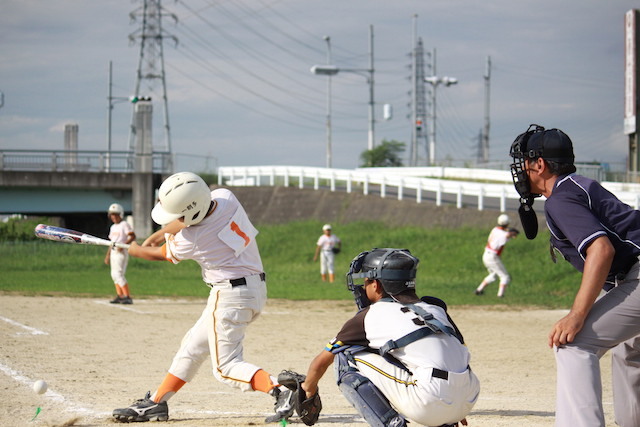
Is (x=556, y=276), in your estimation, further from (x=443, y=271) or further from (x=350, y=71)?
(x=350, y=71)

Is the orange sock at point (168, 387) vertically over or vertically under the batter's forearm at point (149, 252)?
under

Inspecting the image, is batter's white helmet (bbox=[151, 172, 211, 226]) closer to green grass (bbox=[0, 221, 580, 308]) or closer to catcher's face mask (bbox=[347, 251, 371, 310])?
catcher's face mask (bbox=[347, 251, 371, 310])

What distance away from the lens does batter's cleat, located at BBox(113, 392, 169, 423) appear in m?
6.83

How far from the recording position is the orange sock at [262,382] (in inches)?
261

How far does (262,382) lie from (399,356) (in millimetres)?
1919

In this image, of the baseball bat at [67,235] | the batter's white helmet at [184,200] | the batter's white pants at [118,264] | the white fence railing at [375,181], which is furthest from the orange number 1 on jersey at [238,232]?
the white fence railing at [375,181]

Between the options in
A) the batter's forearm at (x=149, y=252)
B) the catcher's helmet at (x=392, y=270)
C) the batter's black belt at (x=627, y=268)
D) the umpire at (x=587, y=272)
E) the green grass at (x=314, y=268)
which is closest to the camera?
the umpire at (x=587, y=272)

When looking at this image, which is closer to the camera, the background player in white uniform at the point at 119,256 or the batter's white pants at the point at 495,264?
the background player in white uniform at the point at 119,256

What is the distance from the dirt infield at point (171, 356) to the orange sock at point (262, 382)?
0.37m

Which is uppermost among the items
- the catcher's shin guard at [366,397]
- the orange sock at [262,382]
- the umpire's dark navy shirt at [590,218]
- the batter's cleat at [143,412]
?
the umpire's dark navy shirt at [590,218]

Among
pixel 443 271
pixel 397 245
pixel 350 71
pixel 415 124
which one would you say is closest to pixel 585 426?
pixel 443 271

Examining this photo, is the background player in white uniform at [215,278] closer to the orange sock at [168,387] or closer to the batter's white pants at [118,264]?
the orange sock at [168,387]

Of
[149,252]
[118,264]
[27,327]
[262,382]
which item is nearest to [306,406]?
[262,382]

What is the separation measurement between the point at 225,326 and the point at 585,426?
314cm
